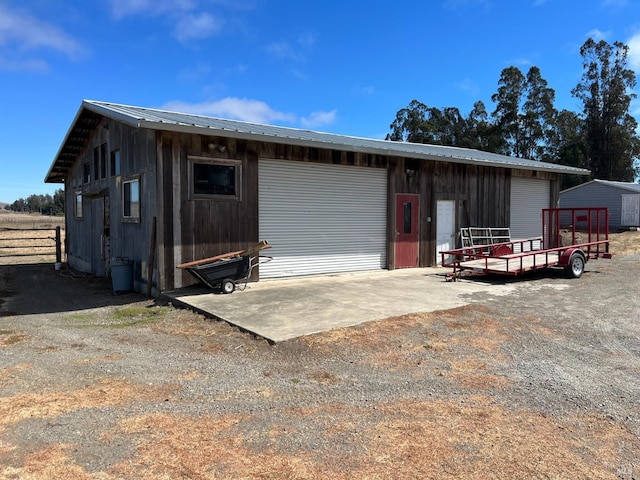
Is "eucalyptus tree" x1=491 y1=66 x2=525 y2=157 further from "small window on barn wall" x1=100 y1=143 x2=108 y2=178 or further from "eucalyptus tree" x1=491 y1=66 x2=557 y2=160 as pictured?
"small window on barn wall" x1=100 y1=143 x2=108 y2=178

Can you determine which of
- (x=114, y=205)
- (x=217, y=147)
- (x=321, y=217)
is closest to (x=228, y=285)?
(x=217, y=147)

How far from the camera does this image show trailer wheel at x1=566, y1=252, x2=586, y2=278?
10910 millimetres

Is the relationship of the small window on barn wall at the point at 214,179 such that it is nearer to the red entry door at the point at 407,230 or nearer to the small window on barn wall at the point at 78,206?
the red entry door at the point at 407,230

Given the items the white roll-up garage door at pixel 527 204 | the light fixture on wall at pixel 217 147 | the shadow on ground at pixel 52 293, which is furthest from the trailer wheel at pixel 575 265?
the shadow on ground at pixel 52 293

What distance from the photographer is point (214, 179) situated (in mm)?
9367

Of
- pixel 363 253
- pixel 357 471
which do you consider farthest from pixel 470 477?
pixel 363 253

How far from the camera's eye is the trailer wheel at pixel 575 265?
10.9 meters

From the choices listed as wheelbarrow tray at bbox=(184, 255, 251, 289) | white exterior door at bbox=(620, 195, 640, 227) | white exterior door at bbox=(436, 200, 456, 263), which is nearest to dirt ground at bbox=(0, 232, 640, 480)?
wheelbarrow tray at bbox=(184, 255, 251, 289)

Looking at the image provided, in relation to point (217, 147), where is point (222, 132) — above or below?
above

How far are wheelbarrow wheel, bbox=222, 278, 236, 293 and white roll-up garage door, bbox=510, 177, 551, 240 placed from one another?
35.0 ft

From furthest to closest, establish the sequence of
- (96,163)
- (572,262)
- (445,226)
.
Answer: (445,226)
(96,163)
(572,262)

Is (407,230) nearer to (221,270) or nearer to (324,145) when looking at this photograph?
(324,145)

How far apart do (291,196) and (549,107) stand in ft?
143

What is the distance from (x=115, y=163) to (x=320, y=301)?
705 centimetres
